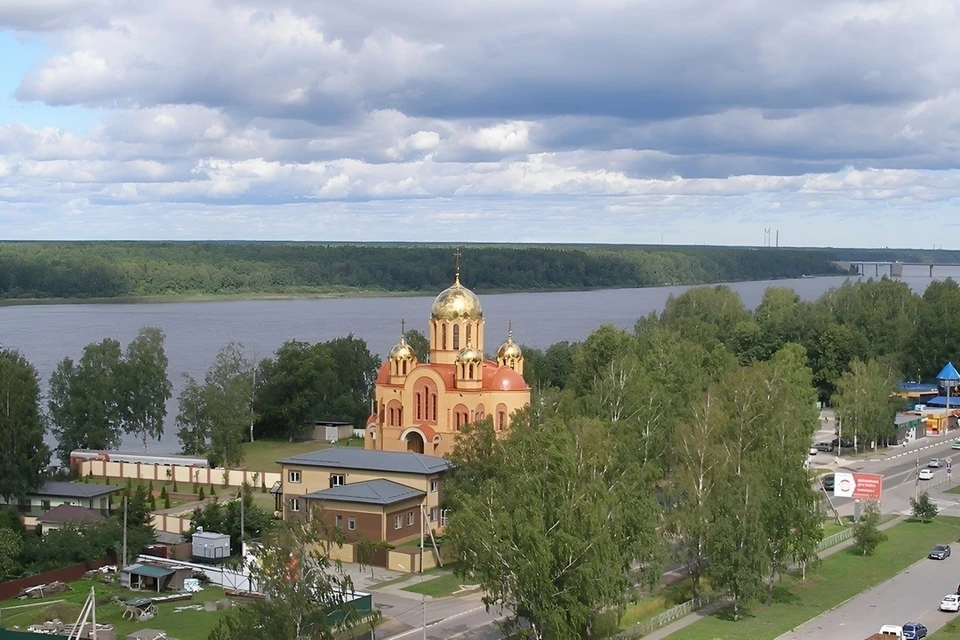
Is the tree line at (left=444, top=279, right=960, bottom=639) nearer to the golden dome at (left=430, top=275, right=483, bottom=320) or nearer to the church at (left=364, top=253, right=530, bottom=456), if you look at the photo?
the church at (left=364, top=253, right=530, bottom=456)

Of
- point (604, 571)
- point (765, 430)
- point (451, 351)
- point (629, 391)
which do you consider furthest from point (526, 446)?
point (451, 351)

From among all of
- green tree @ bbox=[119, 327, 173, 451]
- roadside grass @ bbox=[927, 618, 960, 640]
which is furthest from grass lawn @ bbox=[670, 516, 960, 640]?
green tree @ bbox=[119, 327, 173, 451]

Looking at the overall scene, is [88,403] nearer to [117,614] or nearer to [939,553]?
[117,614]

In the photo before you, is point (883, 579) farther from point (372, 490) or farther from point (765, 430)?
point (372, 490)

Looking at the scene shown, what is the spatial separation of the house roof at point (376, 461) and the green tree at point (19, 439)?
27.8ft

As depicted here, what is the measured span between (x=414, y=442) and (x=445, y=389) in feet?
7.57

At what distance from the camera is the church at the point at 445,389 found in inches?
1796

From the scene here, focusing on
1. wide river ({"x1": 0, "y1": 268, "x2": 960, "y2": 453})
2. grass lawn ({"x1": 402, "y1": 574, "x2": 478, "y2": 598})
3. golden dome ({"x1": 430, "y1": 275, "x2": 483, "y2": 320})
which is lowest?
grass lawn ({"x1": 402, "y1": 574, "x2": 478, "y2": 598})

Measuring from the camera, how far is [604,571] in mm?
26688

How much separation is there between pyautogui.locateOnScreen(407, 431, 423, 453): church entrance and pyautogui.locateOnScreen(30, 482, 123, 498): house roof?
33.5ft

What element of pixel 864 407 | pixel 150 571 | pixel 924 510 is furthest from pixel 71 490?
pixel 864 407

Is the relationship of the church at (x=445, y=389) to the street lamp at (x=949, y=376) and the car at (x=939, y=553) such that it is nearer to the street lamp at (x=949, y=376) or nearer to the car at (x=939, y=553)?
the car at (x=939, y=553)

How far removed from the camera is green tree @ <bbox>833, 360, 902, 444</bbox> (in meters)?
58.2

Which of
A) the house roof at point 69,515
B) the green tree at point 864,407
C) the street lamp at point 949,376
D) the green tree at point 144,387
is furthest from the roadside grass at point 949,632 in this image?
the street lamp at point 949,376
